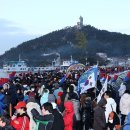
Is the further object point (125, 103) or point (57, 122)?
point (125, 103)

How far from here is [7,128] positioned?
20.4ft

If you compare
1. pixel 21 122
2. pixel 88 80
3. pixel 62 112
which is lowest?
pixel 62 112

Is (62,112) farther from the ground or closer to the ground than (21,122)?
closer to the ground

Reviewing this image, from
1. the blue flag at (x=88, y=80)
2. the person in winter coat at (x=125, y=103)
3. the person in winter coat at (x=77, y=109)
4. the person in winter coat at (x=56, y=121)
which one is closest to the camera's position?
the person in winter coat at (x=56, y=121)

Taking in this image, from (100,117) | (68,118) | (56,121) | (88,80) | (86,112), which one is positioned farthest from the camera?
(88,80)

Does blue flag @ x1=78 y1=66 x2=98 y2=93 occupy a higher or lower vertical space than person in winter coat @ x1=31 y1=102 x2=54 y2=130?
higher

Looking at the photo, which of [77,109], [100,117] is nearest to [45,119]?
[100,117]

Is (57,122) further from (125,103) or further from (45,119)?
Result: (125,103)

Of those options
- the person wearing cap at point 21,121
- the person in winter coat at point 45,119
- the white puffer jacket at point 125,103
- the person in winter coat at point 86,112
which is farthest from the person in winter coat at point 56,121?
the white puffer jacket at point 125,103

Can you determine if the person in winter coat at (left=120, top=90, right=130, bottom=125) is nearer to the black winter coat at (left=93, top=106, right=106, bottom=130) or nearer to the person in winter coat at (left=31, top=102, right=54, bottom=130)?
the black winter coat at (left=93, top=106, right=106, bottom=130)

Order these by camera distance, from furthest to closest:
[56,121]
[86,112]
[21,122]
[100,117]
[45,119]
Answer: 1. [86,112]
2. [100,117]
3. [21,122]
4. [56,121]
5. [45,119]

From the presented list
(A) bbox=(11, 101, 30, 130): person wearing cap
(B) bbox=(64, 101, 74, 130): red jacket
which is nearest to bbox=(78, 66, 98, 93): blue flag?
(B) bbox=(64, 101, 74, 130): red jacket

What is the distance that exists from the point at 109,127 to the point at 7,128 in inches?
104

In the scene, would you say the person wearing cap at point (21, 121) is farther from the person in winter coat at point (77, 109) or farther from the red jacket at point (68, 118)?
the person in winter coat at point (77, 109)
